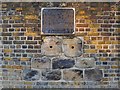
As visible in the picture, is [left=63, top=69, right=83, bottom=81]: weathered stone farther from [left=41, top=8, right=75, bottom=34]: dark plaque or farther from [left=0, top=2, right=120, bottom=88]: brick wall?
[left=41, top=8, right=75, bottom=34]: dark plaque

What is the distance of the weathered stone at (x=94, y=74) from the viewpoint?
7.65 m

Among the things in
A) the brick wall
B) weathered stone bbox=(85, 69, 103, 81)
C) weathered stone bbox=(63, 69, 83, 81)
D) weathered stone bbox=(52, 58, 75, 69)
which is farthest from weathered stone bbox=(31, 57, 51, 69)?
weathered stone bbox=(85, 69, 103, 81)

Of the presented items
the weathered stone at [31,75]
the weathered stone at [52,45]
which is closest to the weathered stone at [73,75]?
the weathered stone at [52,45]

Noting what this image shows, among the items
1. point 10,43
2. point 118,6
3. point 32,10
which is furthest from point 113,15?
point 10,43

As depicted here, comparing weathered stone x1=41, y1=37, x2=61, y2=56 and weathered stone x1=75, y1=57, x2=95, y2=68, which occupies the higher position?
weathered stone x1=41, y1=37, x2=61, y2=56

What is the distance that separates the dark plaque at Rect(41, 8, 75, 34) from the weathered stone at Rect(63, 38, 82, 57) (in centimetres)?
17

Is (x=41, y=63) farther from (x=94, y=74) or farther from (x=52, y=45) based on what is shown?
(x=94, y=74)

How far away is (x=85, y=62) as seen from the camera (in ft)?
25.1

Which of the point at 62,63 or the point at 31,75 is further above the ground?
the point at 62,63

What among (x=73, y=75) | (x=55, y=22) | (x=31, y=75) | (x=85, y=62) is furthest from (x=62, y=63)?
(x=55, y=22)

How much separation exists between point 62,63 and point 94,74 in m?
0.63

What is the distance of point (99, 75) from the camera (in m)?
7.66

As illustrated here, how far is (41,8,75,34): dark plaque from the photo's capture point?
7.62 m

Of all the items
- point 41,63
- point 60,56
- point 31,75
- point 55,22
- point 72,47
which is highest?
point 55,22
